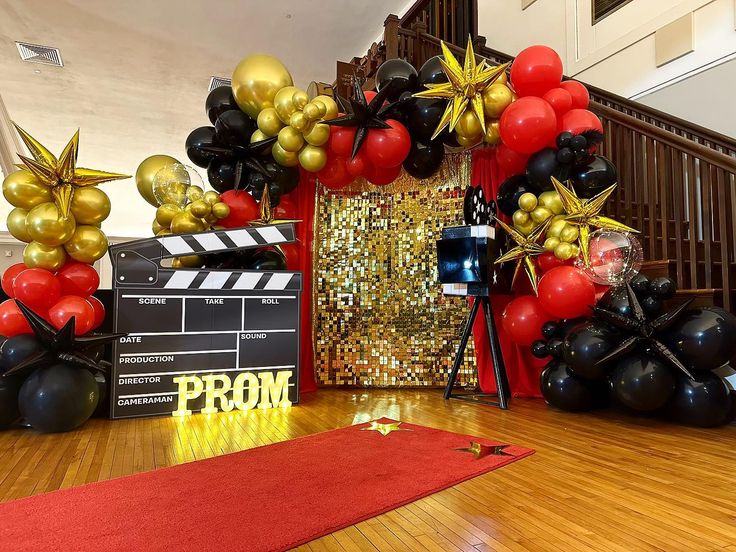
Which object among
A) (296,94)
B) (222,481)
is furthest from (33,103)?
(222,481)

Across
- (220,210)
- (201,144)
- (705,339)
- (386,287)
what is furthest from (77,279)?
(705,339)

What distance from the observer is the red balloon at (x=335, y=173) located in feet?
12.5

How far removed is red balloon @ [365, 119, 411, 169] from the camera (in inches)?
139

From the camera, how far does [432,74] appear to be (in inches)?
140

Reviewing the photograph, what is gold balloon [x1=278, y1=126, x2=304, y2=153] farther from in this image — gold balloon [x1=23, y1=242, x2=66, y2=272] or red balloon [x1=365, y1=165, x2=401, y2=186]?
gold balloon [x1=23, y1=242, x2=66, y2=272]

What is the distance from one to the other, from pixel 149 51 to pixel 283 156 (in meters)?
4.69

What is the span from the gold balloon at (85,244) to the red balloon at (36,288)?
0.18m

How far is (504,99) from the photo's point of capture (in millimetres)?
3404

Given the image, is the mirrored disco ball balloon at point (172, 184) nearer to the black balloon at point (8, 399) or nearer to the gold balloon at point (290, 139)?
the gold balloon at point (290, 139)

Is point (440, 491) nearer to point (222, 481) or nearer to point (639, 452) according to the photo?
point (222, 481)

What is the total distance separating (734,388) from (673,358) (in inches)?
17.1

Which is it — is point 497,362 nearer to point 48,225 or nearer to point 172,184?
point 172,184

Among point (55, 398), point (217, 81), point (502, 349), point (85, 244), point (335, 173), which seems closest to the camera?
point (55, 398)

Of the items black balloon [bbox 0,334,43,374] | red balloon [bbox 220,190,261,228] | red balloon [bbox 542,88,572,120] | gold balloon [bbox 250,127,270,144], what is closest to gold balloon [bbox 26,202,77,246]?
black balloon [bbox 0,334,43,374]
